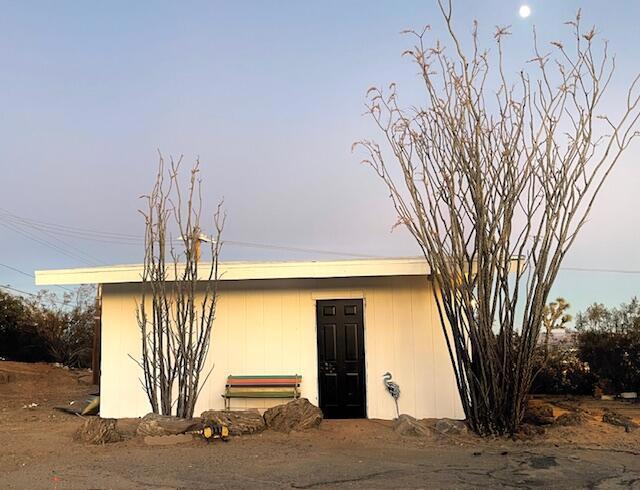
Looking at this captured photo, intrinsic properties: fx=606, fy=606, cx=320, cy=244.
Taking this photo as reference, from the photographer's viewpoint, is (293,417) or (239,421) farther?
(293,417)

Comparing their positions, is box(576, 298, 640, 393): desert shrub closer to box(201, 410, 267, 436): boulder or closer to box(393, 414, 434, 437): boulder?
box(393, 414, 434, 437): boulder

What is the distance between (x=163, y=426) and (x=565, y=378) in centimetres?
1004

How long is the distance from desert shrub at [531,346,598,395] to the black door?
19.7 ft

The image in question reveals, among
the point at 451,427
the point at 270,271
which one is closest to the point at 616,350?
the point at 451,427

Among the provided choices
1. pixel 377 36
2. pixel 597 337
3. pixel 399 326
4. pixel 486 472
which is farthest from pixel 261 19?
pixel 597 337

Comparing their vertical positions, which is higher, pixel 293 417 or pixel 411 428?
pixel 293 417

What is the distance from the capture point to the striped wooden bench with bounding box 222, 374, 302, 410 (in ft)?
33.5

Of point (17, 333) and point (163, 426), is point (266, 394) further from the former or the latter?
point (17, 333)

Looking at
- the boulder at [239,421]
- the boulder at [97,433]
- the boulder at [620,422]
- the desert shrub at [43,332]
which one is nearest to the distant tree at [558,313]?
the boulder at [620,422]

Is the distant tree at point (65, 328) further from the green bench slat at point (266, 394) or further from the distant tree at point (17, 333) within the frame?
the green bench slat at point (266, 394)

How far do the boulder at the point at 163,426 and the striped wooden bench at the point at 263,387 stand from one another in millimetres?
1709

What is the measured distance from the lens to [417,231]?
9.05 m

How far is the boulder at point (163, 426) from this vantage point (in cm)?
843

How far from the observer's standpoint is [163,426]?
8.46m
